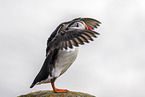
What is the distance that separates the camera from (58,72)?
25.6 ft

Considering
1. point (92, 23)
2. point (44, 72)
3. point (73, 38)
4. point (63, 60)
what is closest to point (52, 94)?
point (44, 72)

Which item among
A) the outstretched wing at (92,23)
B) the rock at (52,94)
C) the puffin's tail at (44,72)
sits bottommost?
the rock at (52,94)

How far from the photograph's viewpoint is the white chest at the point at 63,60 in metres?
7.63

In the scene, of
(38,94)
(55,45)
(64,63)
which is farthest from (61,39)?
(38,94)

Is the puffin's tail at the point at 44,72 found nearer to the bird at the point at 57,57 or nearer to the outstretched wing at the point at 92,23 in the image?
the bird at the point at 57,57

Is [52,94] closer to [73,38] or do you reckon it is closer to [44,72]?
[44,72]

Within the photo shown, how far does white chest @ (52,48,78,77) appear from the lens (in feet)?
25.0

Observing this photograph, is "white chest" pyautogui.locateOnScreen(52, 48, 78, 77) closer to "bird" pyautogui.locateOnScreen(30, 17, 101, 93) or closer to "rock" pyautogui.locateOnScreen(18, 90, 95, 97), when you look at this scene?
"bird" pyautogui.locateOnScreen(30, 17, 101, 93)

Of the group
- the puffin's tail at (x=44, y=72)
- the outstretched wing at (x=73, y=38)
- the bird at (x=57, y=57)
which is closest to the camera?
the outstretched wing at (x=73, y=38)

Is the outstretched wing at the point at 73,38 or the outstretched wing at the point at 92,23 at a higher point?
the outstretched wing at the point at 92,23

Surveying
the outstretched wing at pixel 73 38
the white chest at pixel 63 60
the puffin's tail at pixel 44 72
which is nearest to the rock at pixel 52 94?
the puffin's tail at pixel 44 72

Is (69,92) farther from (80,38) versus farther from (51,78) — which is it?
(80,38)

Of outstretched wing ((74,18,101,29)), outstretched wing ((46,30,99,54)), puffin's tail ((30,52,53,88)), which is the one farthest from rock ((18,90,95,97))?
outstretched wing ((74,18,101,29))

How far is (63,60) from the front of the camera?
7660 mm
